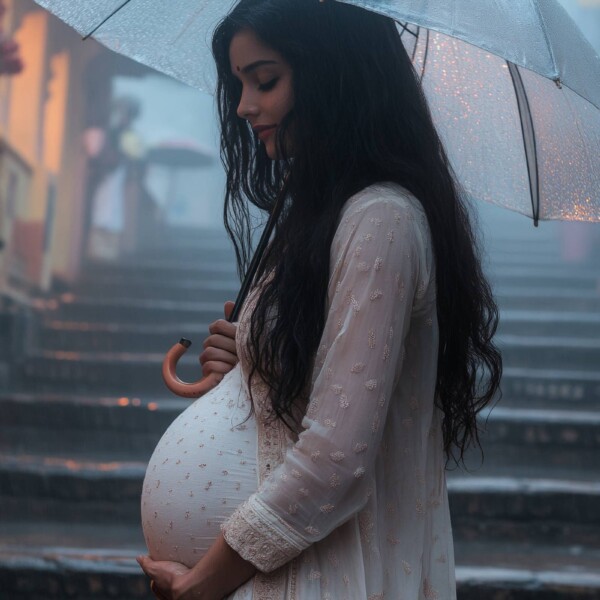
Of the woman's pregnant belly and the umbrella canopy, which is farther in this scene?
the umbrella canopy

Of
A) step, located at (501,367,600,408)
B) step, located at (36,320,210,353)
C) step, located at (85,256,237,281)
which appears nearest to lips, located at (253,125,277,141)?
step, located at (501,367,600,408)

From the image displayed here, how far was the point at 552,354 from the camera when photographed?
788 centimetres

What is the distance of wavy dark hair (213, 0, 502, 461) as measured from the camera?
176cm

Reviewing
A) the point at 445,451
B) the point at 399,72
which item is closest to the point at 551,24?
the point at 399,72

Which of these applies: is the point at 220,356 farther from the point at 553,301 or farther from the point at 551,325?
the point at 553,301

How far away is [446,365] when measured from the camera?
6.40 ft

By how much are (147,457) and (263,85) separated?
4.21 m

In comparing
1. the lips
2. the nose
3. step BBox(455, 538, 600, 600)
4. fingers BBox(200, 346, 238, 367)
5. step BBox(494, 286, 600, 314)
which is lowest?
step BBox(494, 286, 600, 314)

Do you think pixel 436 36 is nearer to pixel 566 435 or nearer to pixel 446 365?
pixel 446 365

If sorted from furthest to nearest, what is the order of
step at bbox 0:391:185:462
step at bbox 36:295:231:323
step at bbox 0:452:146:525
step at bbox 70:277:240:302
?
step at bbox 70:277:240:302
step at bbox 36:295:231:323
step at bbox 0:391:185:462
step at bbox 0:452:146:525

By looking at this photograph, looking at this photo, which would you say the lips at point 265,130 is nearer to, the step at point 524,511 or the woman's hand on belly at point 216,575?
the woman's hand on belly at point 216,575

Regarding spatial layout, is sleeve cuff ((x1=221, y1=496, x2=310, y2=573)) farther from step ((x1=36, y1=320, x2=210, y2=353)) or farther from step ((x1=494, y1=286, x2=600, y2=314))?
step ((x1=494, y1=286, x2=600, y2=314))

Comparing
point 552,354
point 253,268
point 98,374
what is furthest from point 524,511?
point 98,374

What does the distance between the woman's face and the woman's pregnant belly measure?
416 mm
